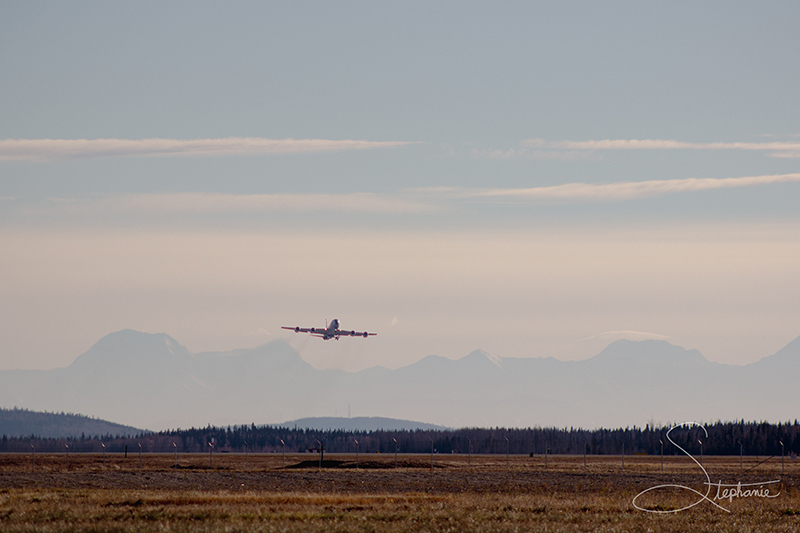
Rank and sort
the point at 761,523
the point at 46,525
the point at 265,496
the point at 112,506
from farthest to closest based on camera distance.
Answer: the point at 265,496 < the point at 112,506 < the point at 761,523 < the point at 46,525

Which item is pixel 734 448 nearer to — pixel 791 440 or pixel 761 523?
pixel 791 440

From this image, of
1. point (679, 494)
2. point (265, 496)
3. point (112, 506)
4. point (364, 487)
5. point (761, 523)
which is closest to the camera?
point (761, 523)

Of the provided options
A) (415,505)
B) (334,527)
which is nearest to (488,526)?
(334,527)

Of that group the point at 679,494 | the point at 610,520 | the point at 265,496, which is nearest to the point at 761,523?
the point at 610,520

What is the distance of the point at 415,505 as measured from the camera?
4706cm

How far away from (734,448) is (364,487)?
149m

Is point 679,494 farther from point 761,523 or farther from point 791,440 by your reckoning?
point 791,440

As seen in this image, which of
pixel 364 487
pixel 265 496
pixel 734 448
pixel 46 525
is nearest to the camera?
pixel 46 525

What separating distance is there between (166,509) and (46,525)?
23.2ft

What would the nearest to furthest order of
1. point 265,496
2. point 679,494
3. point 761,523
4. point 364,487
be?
1. point 761,523
2. point 265,496
3. point 679,494
4. point 364,487

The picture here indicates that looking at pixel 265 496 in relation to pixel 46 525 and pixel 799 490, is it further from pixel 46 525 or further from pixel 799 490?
pixel 799 490

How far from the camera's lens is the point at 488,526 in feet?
125

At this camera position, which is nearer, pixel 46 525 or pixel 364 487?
pixel 46 525

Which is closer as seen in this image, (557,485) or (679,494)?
(679,494)
